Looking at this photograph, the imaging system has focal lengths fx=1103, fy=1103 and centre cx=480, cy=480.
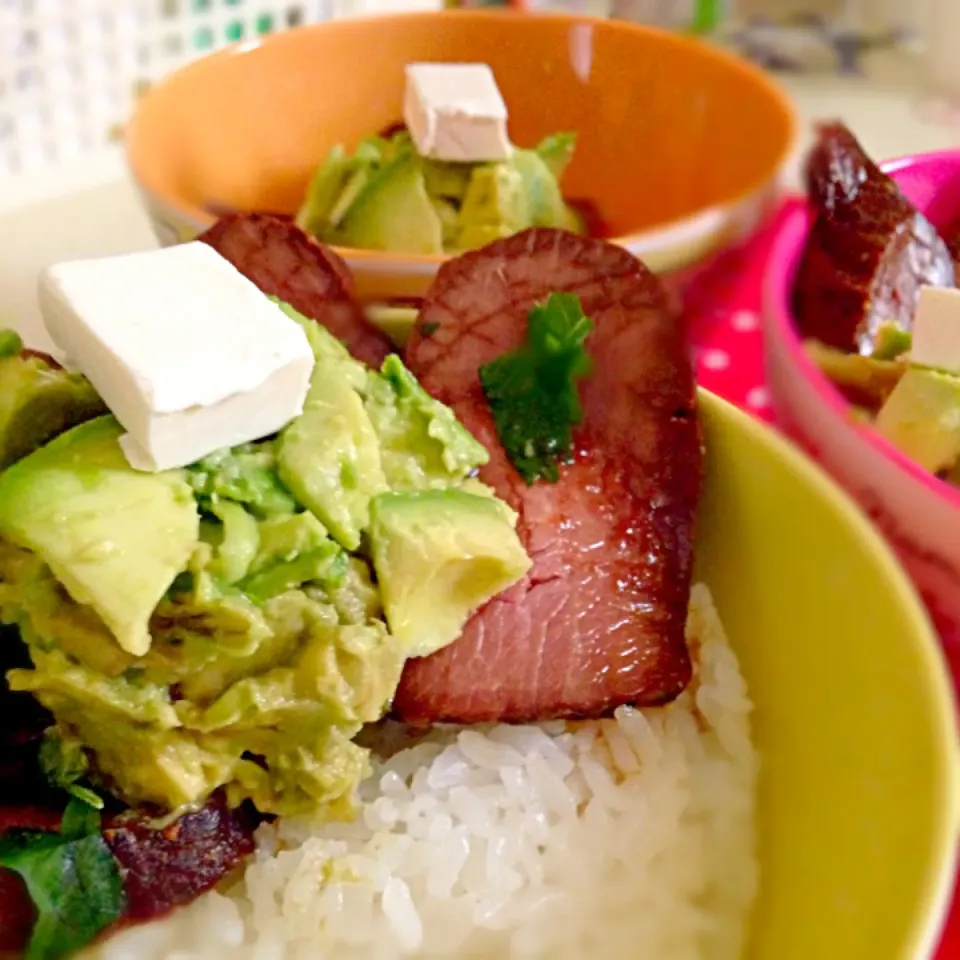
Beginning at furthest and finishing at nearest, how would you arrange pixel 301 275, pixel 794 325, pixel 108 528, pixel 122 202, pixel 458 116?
pixel 122 202 < pixel 458 116 < pixel 794 325 < pixel 301 275 < pixel 108 528

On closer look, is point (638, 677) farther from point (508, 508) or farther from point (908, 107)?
point (908, 107)

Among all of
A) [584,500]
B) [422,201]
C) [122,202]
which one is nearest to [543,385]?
[584,500]

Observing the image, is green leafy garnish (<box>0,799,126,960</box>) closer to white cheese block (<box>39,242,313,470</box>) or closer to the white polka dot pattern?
white cheese block (<box>39,242,313,470</box>)

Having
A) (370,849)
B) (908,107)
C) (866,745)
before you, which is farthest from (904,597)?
(908,107)

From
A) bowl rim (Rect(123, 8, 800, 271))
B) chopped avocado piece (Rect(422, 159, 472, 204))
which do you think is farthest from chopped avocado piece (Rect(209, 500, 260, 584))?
chopped avocado piece (Rect(422, 159, 472, 204))

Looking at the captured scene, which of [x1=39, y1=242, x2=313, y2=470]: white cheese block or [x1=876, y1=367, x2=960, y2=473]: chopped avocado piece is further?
[x1=876, y1=367, x2=960, y2=473]: chopped avocado piece

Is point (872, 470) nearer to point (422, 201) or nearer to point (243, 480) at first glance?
point (243, 480)

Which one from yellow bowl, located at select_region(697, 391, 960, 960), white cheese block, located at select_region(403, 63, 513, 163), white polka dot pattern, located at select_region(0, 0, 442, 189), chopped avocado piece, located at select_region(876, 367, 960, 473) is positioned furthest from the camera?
white polka dot pattern, located at select_region(0, 0, 442, 189)

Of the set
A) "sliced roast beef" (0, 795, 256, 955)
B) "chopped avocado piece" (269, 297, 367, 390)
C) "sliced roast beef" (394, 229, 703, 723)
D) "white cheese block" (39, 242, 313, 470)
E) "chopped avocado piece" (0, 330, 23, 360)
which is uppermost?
"white cheese block" (39, 242, 313, 470)
